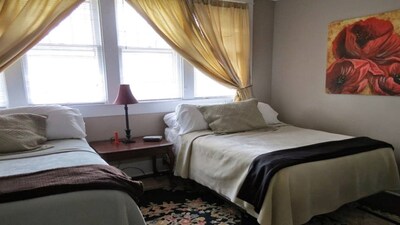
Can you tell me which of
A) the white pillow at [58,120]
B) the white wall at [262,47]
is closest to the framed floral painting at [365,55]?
the white wall at [262,47]

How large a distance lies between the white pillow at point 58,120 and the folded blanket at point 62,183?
100 cm

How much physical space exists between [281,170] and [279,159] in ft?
0.34

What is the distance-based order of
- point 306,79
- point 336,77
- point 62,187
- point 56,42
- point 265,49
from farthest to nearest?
1. point 265,49
2. point 306,79
3. point 336,77
4. point 56,42
5. point 62,187

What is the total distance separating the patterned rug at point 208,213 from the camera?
2246 mm

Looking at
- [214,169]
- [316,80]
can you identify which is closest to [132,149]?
[214,169]

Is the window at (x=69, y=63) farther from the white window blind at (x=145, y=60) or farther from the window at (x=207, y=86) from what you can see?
the window at (x=207, y=86)

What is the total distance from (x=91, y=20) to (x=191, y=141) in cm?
170

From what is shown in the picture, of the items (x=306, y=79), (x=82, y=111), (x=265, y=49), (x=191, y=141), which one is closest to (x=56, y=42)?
(x=82, y=111)

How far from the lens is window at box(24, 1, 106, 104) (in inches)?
108

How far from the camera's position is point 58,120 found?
2484 mm

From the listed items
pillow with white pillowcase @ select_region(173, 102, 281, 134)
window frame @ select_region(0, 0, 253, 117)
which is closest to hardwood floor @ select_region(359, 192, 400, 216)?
pillow with white pillowcase @ select_region(173, 102, 281, 134)

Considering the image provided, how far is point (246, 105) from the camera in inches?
122

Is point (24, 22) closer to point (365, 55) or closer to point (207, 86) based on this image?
point (207, 86)

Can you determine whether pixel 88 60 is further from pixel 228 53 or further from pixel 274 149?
pixel 274 149
